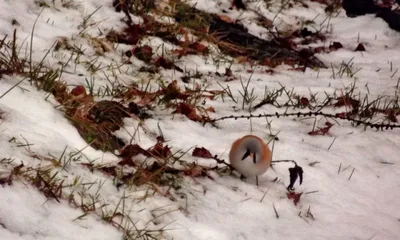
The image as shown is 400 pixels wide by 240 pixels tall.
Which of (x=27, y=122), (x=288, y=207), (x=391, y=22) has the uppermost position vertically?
(x=391, y=22)

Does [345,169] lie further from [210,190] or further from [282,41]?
[282,41]

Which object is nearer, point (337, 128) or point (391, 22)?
point (337, 128)

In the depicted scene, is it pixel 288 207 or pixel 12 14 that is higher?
pixel 12 14

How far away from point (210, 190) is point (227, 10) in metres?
3.24

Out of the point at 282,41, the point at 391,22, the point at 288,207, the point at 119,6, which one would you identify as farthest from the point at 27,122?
the point at 391,22

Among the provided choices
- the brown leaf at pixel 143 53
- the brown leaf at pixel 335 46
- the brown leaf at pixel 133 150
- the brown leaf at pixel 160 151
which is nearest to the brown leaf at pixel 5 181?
the brown leaf at pixel 133 150

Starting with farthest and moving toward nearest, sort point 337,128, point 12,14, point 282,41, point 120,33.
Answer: point 282,41 < point 120,33 < point 12,14 < point 337,128

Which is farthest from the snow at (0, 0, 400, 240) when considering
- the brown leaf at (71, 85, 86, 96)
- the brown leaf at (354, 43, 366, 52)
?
the brown leaf at (354, 43, 366, 52)

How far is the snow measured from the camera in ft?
6.99

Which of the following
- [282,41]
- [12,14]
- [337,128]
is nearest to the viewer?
[337,128]

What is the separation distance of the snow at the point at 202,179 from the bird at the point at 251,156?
3.7 inches

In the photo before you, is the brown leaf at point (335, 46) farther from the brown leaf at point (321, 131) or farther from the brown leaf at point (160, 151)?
the brown leaf at point (160, 151)

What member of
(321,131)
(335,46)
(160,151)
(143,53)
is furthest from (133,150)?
(335,46)

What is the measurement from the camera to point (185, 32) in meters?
4.62
